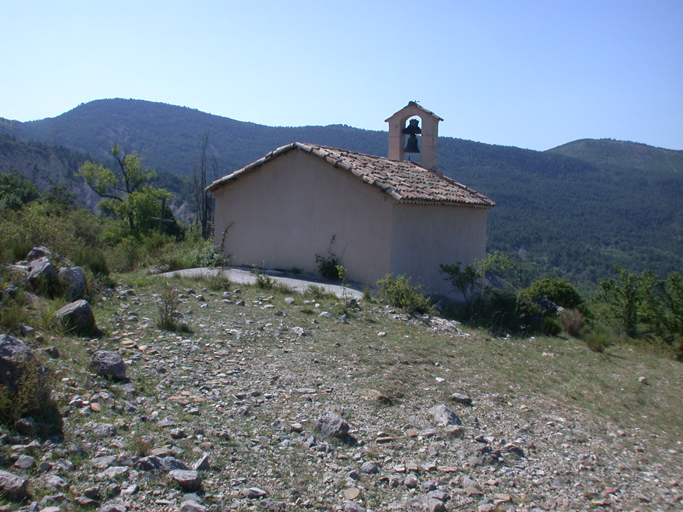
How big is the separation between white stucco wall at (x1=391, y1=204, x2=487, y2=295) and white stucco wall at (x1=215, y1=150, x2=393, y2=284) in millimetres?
400

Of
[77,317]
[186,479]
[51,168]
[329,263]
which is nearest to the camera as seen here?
[186,479]

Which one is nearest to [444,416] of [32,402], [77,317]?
[32,402]

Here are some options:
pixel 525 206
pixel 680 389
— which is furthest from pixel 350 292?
pixel 525 206

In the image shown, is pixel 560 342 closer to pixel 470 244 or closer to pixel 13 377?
pixel 470 244

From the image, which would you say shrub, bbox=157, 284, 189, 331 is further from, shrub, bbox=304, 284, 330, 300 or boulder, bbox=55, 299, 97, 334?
shrub, bbox=304, 284, 330, 300

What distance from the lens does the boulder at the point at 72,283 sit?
673 centimetres

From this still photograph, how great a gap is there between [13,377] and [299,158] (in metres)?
10.8

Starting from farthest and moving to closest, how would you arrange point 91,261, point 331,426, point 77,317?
1. point 91,261
2. point 77,317
3. point 331,426

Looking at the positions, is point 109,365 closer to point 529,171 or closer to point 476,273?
point 476,273

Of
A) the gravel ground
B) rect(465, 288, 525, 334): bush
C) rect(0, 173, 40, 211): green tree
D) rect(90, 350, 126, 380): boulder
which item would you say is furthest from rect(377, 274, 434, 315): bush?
rect(0, 173, 40, 211): green tree

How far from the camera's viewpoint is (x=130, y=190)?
97.6 feet

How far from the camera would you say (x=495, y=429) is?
509cm

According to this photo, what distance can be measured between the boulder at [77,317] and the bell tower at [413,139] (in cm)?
1272

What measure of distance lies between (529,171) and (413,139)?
5342 cm
